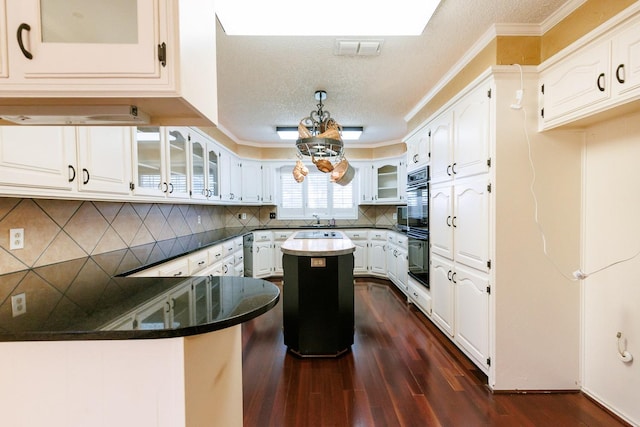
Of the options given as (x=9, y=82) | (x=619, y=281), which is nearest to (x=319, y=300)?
(x=619, y=281)

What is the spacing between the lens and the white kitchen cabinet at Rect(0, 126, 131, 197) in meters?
1.17

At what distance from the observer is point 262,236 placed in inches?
188

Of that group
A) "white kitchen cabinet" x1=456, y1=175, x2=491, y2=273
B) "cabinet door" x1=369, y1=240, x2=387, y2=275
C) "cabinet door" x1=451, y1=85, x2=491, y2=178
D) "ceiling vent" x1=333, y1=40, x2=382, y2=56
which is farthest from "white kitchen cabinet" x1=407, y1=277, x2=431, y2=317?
"ceiling vent" x1=333, y1=40, x2=382, y2=56

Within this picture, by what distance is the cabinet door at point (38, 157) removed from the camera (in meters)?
1.15

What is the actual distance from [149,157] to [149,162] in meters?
0.04

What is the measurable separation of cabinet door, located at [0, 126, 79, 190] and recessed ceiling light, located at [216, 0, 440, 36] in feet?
3.74

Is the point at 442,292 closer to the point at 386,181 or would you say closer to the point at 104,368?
the point at 104,368

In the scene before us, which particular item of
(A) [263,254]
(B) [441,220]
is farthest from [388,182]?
(A) [263,254]

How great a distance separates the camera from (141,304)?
3.21 feet

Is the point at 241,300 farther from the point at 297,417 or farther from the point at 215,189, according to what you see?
the point at 215,189

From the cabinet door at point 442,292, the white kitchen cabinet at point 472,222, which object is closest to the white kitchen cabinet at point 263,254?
the cabinet door at point 442,292

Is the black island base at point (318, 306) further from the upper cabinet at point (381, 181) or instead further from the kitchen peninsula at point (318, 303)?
the upper cabinet at point (381, 181)

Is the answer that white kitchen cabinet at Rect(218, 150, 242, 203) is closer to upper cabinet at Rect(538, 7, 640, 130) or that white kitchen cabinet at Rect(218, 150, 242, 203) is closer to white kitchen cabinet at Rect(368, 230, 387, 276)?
white kitchen cabinet at Rect(368, 230, 387, 276)

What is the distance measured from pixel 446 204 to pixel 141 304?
243 cm
